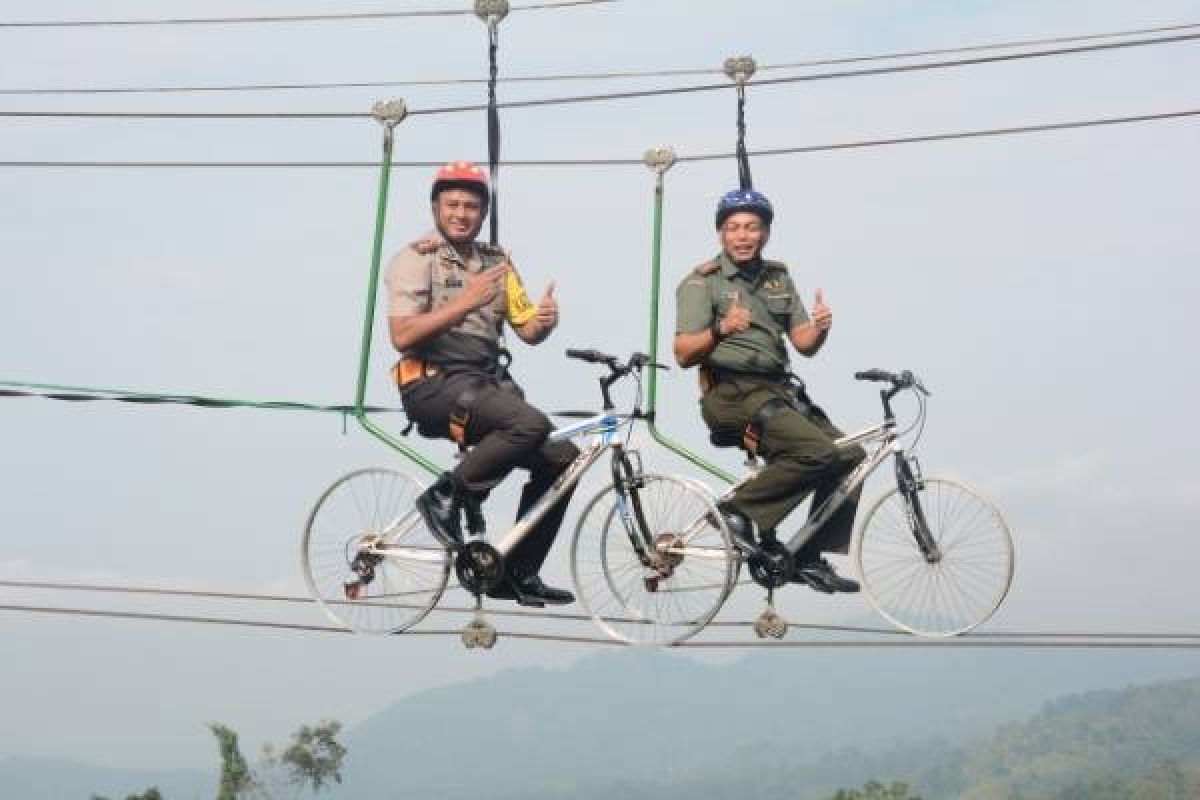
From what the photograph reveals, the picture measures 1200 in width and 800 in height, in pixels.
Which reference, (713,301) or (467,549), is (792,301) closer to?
(713,301)

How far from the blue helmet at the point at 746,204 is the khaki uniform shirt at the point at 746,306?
32 centimetres

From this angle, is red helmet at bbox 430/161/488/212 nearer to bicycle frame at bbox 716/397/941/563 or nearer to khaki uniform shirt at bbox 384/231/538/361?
khaki uniform shirt at bbox 384/231/538/361

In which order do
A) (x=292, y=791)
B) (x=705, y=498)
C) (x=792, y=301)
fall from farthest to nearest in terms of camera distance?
(x=292, y=791), (x=792, y=301), (x=705, y=498)

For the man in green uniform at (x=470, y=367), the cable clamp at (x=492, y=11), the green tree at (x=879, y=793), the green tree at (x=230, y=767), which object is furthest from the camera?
the green tree at (x=879, y=793)

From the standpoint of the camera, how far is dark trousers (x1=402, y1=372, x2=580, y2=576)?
45.2ft

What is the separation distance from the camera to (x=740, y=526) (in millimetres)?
14031

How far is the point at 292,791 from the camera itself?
13100 cm

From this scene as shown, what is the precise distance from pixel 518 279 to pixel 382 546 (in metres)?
2.34

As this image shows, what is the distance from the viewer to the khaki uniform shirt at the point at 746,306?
14.0m

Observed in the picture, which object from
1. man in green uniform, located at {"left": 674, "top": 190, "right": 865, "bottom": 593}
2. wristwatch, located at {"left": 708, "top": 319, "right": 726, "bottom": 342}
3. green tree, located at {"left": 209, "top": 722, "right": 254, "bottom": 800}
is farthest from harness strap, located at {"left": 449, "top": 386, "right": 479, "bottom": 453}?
green tree, located at {"left": 209, "top": 722, "right": 254, "bottom": 800}

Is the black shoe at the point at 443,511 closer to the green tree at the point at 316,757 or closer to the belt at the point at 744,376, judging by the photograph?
the belt at the point at 744,376

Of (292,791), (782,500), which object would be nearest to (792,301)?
(782,500)

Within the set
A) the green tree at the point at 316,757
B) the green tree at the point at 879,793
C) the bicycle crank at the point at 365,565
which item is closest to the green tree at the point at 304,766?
the green tree at the point at 316,757

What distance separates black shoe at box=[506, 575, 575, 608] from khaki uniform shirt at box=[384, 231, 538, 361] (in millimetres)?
1675
